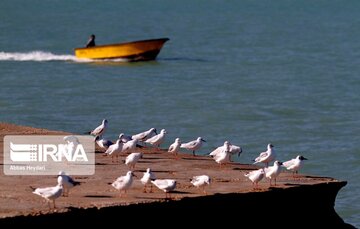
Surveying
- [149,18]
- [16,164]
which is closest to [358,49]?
[149,18]

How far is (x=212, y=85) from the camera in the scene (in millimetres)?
47094

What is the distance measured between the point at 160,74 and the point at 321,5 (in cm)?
7540

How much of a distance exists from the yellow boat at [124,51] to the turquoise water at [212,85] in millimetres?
503

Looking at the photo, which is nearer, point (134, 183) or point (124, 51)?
point (134, 183)

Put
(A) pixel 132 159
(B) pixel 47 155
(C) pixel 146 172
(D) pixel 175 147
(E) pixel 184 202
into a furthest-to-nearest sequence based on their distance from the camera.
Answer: (D) pixel 175 147, (B) pixel 47 155, (A) pixel 132 159, (C) pixel 146 172, (E) pixel 184 202

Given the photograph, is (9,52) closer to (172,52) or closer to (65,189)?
(172,52)

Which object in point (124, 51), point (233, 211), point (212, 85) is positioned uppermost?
point (124, 51)

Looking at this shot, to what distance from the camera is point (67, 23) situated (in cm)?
8869

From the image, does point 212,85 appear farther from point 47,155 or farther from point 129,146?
→ point 47,155

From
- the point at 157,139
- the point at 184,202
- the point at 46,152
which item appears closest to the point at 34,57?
the point at 157,139

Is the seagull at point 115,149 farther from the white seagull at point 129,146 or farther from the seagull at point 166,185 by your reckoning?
the seagull at point 166,185

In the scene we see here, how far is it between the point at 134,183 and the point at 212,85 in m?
29.6

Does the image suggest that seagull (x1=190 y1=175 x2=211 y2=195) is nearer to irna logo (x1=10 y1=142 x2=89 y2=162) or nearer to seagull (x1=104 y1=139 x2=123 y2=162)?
seagull (x1=104 y1=139 x2=123 y2=162)

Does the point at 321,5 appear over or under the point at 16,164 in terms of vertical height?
over
